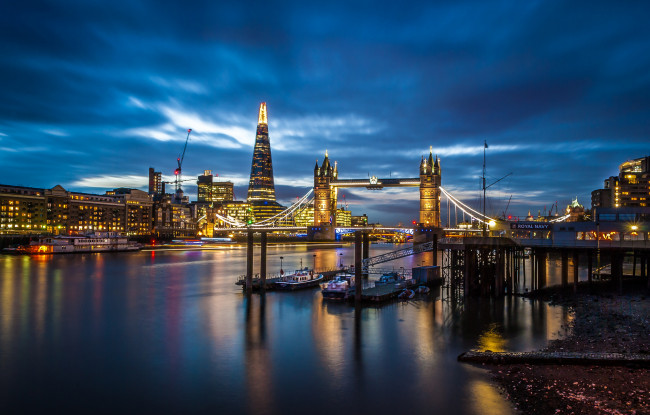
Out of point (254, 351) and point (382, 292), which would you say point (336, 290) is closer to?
point (382, 292)

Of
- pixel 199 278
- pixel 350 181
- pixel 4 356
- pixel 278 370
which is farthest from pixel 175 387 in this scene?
pixel 350 181

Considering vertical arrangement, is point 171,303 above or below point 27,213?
below

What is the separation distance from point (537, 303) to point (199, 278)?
36553 mm

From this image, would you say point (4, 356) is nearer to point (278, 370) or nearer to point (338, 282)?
point (278, 370)

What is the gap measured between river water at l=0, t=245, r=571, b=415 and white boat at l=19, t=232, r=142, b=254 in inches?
2188

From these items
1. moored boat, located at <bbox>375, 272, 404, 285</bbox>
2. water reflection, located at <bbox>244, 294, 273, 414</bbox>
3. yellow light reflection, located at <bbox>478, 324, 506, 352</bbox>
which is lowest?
water reflection, located at <bbox>244, 294, 273, 414</bbox>

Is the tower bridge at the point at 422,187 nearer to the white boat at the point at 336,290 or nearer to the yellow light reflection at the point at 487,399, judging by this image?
the white boat at the point at 336,290

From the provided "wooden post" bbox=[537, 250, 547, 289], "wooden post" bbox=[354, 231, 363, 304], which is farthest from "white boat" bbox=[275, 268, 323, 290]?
"wooden post" bbox=[537, 250, 547, 289]

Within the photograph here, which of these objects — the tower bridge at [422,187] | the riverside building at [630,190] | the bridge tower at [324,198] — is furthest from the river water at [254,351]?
the bridge tower at [324,198]

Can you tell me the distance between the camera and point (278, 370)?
2070 centimetres

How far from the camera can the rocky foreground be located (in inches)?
593

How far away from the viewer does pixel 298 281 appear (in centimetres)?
4297

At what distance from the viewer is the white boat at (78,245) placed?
90625 millimetres

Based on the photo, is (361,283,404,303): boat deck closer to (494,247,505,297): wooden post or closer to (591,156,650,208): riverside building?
(494,247,505,297): wooden post
